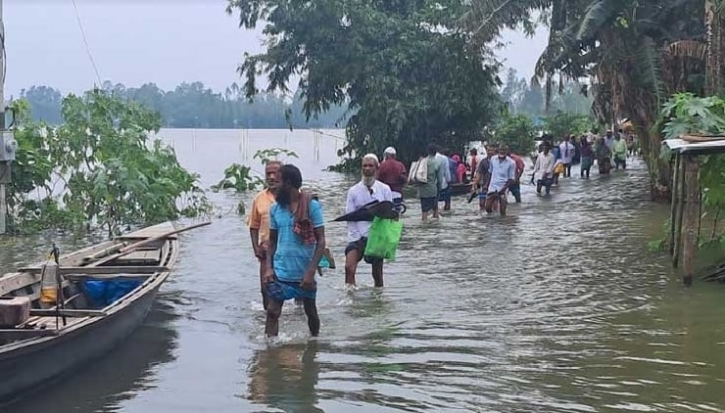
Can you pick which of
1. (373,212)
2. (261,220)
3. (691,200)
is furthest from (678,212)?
(261,220)

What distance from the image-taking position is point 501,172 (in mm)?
19328

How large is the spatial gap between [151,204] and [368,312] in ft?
34.6

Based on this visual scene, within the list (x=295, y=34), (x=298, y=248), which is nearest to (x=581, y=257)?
(x=298, y=248)

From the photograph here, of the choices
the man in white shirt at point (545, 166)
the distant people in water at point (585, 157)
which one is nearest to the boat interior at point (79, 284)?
the man in white shirt at point (545, 166)

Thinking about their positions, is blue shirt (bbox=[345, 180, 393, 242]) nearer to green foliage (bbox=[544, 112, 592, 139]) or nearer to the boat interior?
the boat interior

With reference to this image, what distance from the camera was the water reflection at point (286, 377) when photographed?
7031mm

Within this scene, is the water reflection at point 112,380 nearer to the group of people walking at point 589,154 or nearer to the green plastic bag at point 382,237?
the green plastic bag at point 382,237

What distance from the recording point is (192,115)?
112812mm

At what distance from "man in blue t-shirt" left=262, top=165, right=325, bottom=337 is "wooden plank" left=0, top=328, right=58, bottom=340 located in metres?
1.95

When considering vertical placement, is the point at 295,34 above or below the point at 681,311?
above

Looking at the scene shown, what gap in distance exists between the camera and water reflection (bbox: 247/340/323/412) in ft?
23.1

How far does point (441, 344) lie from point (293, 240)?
174cm

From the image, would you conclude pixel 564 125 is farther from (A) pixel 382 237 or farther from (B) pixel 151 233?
(A) pixel 382 237

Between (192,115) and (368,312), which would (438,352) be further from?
(192,115)
